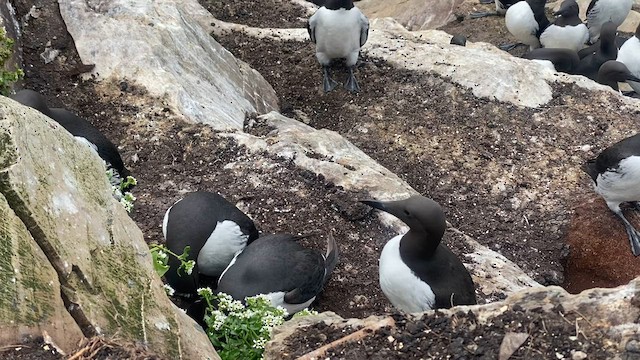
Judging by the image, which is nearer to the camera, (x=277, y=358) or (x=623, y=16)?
(x=277, y=358)

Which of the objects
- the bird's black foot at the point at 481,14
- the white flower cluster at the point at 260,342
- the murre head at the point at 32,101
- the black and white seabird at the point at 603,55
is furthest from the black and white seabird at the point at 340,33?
the bird's black foot at the point at 481,14

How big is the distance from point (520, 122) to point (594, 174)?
57.5 inches

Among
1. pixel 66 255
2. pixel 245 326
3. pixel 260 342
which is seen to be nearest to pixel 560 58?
pixel 245 326

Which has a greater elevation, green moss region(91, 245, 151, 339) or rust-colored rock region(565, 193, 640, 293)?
green moss region(91, 245, 151, 339)

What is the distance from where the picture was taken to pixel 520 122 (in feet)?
26.9

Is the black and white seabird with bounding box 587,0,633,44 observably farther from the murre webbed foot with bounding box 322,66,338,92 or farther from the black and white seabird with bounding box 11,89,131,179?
the black and white seabird with bounding box 11,89,131,179

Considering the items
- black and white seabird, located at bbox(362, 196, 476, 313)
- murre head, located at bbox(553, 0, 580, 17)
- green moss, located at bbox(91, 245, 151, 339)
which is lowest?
murre head, located at bbox(553, 0, 580, 17)

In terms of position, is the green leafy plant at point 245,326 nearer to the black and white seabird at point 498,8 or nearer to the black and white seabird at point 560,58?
the black and white seabird at point 560,58

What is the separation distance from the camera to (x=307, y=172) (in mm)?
6320

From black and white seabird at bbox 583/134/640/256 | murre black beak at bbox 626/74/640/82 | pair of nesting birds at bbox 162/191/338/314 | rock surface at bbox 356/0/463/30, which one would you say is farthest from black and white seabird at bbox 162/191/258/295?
rock surface at bbox 356/0/463/30

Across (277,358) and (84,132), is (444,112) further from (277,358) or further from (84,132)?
(277,358)

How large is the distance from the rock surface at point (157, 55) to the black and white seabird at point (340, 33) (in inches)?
57.6

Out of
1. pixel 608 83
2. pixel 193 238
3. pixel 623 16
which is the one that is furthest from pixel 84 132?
pixel 623 16

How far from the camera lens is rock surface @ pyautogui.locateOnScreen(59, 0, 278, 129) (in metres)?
7.14
